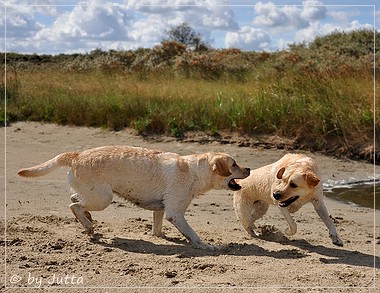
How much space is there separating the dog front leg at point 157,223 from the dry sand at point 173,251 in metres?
0.13

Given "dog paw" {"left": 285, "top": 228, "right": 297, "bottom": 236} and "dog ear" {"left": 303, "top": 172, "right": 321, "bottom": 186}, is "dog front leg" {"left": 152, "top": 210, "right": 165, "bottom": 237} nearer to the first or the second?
"dog paw" {"left": 285, "top": 228, "right": 297, "bottom": 236}

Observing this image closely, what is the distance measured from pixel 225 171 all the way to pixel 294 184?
0.82 meters

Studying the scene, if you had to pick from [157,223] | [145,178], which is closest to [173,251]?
[157,223]

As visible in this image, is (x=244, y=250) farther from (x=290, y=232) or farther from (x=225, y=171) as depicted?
(x=225, y=171)

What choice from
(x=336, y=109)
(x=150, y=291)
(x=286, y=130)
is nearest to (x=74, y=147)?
(x=286, y=130)

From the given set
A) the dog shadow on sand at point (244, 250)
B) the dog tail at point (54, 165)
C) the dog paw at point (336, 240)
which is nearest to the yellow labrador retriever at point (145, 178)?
the dog tail at point (54, 165)

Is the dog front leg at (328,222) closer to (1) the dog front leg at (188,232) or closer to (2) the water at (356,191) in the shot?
(1) the dog front leg at (188,232)

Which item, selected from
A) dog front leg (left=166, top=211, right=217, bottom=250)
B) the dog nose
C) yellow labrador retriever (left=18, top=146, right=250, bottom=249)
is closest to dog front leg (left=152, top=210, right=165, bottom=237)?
yellow labrador retriever (left=18, top=146, right=250, bottom=249)

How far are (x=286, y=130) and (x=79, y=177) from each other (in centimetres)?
802

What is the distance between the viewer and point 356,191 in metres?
12.2

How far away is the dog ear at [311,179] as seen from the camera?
7.53m

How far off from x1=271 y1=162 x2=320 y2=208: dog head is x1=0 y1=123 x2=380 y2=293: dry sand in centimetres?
60

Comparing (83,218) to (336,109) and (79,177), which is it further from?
(336,109)

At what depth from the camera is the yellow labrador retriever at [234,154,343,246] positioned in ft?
25.1
